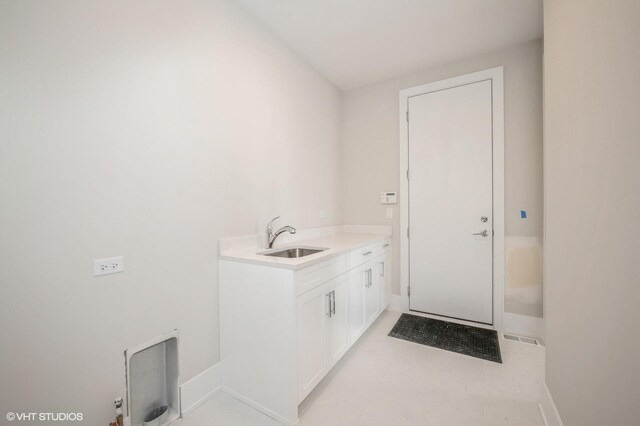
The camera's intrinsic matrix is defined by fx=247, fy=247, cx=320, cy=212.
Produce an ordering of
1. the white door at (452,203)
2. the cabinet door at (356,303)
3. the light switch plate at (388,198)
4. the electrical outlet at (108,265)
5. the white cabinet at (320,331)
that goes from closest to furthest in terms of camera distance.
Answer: the electrical outlet at (108,265) → the white cabinet at (320,331) → the cabinet door at (356,303) → the white door at (452,203) → the light switch plate at (388,198)

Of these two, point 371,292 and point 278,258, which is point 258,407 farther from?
point 371,292

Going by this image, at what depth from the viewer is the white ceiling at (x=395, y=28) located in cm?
188

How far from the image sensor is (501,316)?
2.42 meters

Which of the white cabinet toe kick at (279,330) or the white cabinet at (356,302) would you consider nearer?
the white cabinet toe kick at (279,330)

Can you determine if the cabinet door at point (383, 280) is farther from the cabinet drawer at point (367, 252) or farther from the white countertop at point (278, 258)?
the white countertop at point (278, 258)

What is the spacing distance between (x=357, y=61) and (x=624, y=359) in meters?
2.81

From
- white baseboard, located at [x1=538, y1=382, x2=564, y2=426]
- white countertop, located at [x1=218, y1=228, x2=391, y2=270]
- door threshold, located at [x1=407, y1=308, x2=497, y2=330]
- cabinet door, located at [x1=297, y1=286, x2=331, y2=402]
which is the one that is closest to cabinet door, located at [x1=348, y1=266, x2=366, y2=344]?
white countertop, located at [x1=218, y1=228, x2=391, y2=270]

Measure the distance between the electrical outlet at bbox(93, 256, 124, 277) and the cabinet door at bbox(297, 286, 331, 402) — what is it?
3.07 feet

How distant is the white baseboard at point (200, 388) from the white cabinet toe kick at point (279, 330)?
0.05 m

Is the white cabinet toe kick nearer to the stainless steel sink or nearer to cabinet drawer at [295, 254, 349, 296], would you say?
cabinet drawer at [295, 254, 349, 296]

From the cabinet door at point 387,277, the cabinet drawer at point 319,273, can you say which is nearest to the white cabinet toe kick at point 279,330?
the cabinet drawer at point 319,273

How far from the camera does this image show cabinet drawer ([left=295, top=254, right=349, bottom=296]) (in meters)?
1.43

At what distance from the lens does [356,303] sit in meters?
2.12

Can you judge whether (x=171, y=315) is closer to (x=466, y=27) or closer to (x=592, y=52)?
(x=592, y=52)
